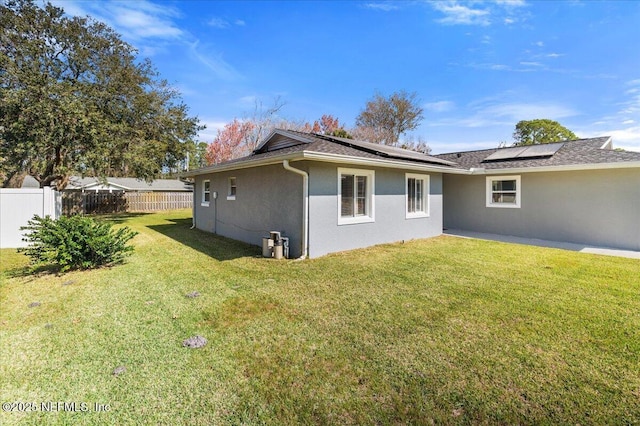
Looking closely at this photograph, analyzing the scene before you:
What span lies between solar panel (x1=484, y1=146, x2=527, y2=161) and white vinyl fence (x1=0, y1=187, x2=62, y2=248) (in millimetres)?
15485

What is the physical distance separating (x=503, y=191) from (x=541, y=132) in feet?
89.7

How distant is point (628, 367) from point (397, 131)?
30591mm

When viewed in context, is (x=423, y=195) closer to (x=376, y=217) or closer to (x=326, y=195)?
(x=376, y=217)

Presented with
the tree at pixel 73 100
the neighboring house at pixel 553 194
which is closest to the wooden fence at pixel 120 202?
the tree at pixel 73 100

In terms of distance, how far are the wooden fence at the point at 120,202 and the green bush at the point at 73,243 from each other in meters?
17.2

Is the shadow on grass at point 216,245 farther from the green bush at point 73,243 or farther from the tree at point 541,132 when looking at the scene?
the tree at point 541,132

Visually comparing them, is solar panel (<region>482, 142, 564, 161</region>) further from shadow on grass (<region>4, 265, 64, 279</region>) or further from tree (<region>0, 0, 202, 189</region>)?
tree (<region>0, 0, 202, 189</region>)

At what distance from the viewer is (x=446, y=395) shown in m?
2.46

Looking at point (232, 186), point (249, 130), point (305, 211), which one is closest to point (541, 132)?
point (249, 130)

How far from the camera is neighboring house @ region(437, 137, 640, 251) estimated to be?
8.85 metres

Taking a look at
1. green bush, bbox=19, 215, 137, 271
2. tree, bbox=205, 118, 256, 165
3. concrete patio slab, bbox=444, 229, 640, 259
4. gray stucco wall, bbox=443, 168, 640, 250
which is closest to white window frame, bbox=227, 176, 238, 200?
green bush, bbox=19, 215, 137, 271

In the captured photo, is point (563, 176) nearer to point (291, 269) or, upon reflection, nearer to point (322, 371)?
point (291, 269)

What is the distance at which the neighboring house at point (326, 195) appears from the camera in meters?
7.21

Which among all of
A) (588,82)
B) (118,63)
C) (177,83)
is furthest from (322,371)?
(177,83)
